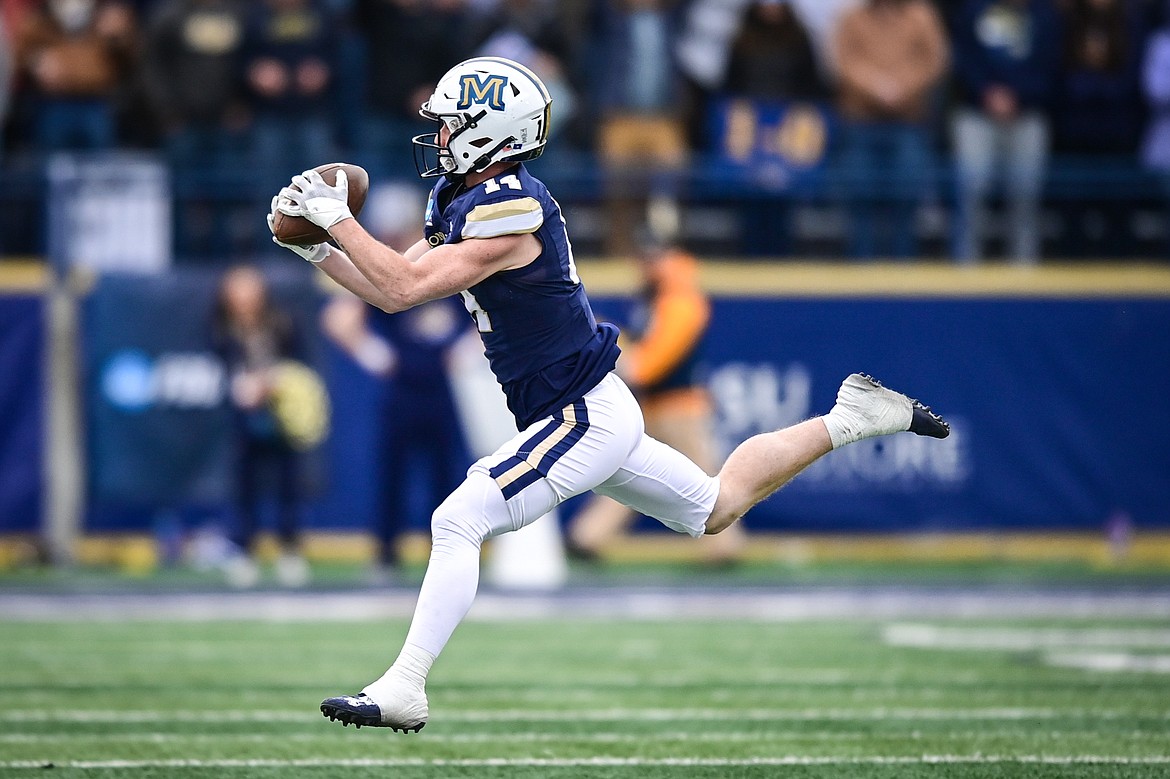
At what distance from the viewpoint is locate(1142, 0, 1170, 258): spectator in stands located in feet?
43.3

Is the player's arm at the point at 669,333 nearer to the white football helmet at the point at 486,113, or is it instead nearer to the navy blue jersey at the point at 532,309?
the navy blue jersey at the point at 532,309

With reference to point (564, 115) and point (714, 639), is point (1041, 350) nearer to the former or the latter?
point (564, 115)

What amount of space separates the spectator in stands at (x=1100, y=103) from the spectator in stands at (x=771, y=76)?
76.2 inches

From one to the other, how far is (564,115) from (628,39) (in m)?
0.72

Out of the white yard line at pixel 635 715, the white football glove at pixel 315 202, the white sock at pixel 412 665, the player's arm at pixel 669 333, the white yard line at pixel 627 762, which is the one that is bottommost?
the white yard line at pixel 635 715

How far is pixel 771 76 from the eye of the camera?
1316 cm

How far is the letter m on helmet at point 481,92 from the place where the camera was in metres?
5.27

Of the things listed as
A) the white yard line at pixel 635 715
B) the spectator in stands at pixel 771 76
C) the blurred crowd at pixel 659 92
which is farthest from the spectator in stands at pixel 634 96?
the white yard line at pixel 635 715

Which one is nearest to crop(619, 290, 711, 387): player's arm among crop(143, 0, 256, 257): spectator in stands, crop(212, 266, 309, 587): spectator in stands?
crop(212, 266, 309, 587): spectator in stands

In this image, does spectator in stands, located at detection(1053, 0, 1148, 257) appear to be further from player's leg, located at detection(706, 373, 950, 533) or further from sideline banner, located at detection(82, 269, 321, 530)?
player's leg, located at detection(706, 373, 950, 533)

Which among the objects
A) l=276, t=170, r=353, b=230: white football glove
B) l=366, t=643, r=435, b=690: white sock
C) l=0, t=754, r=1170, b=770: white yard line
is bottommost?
l=0, t=754, r=1170, b=770: white yard line

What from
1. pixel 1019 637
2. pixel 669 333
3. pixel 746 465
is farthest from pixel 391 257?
pixel 669 333

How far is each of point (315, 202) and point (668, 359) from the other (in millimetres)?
6854

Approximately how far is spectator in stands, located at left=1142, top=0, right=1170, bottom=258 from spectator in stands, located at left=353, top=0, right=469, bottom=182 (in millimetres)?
5143
